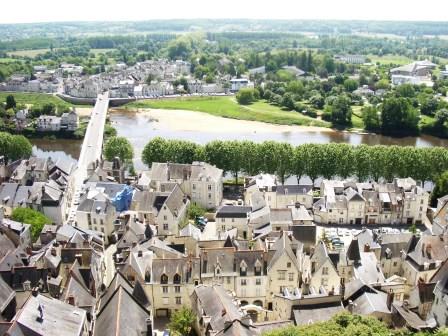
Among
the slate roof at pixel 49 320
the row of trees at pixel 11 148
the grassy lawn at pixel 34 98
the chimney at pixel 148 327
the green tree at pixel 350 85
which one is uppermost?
the slate roof at pixel 49 320

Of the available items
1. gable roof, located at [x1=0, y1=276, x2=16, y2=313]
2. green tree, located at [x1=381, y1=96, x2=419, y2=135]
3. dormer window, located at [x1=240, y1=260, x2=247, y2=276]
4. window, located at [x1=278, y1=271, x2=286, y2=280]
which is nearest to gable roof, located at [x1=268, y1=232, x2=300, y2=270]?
window, located at [x1=278, y1=271, x2=286, y2=280]

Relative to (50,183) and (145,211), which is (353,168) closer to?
(145,211)

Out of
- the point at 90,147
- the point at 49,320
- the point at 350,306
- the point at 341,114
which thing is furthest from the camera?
the point at 341,114

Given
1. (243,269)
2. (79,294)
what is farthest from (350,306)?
(79,294)

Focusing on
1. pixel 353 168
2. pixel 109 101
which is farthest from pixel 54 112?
pixel 353 168

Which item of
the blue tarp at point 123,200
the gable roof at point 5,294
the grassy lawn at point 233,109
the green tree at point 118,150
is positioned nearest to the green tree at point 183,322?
the gable roof at point 5,294

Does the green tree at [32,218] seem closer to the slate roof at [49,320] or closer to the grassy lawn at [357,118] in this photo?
the slate roof at [49,320]

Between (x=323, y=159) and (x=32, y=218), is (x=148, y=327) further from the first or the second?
(x=323, y=159)
